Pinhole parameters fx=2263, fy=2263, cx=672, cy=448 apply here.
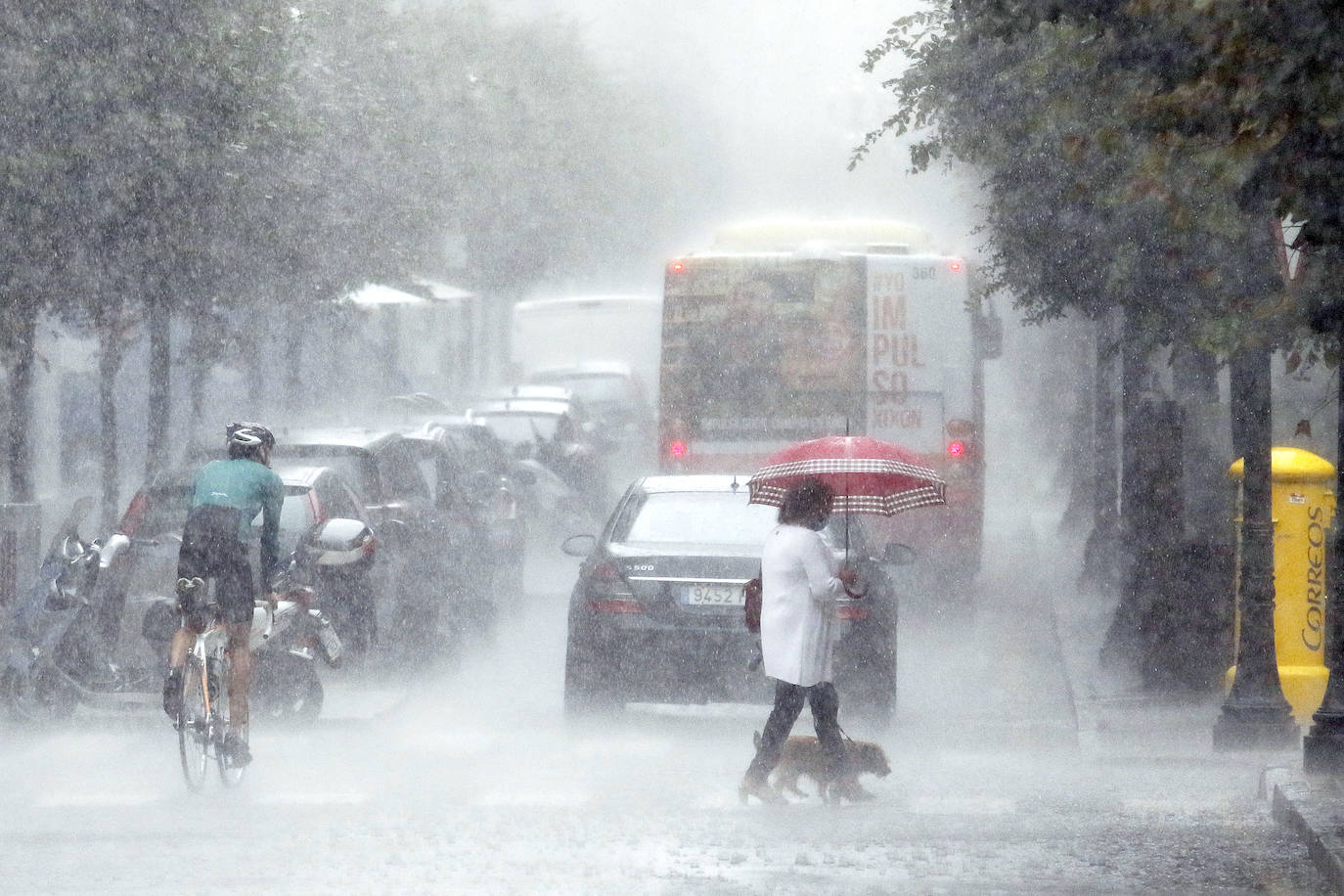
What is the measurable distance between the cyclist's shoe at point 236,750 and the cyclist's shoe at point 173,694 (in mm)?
262

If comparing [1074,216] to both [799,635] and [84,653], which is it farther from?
[84,653]

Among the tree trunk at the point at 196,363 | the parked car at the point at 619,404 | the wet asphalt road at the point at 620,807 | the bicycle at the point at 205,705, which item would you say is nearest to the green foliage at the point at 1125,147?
the wet asphalt road at the point at 620,807

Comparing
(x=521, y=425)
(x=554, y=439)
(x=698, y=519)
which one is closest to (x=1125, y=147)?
(x=698, y=519)

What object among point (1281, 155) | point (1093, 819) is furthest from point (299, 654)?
point (1281, 155)

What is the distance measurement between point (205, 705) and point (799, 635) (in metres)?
2.66

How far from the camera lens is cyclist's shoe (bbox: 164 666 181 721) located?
979cm

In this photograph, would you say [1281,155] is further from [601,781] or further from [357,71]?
[357,71]

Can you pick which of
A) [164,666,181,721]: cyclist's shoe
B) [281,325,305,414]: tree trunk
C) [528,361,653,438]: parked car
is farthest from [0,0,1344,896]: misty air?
[528,361,653,438]: parked car

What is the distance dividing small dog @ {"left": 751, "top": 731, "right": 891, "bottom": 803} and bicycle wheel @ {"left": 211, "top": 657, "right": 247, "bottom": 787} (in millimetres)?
2354

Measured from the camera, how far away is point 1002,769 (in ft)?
35.7

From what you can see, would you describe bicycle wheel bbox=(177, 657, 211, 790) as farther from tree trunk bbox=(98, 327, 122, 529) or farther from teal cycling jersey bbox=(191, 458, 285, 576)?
tree trunk bbox=(98, 327, 122, 529)

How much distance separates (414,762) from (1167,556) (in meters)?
4.87

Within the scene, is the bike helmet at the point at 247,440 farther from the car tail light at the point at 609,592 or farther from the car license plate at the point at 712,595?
the car license plate at the point at 712,595

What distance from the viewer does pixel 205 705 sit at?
32.8 ft
